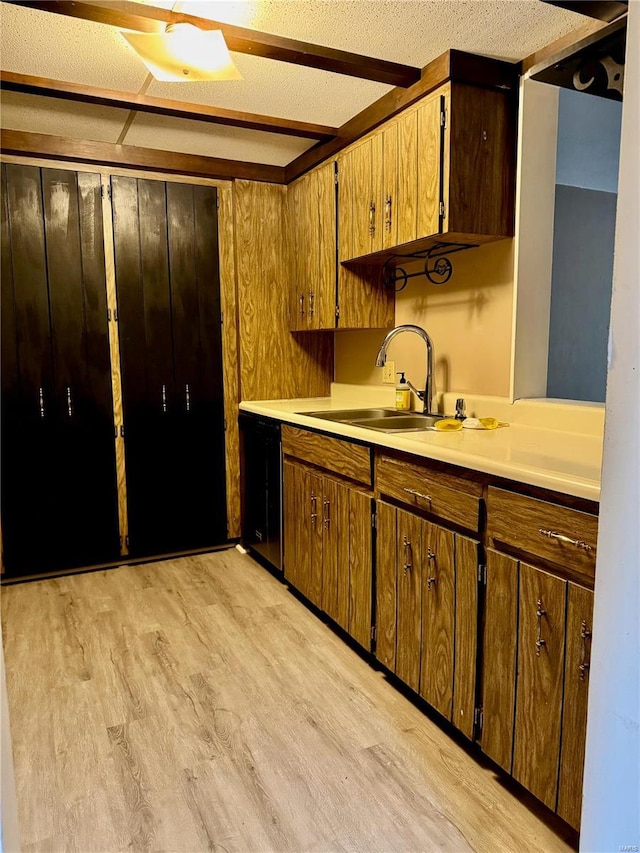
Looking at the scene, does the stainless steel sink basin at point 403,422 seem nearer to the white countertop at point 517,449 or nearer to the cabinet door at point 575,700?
the white countertop at point 517,449

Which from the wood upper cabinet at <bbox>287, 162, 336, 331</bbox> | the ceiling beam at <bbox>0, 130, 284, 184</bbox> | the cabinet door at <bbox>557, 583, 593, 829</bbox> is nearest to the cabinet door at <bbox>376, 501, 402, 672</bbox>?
the cabinet door at <bbox>557, 583, 593, 829</bbox>

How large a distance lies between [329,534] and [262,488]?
2.61 feet

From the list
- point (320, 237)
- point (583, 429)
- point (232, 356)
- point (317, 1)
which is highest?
point (317, 1)

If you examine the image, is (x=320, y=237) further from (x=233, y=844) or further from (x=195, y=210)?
(x=233, y=844)

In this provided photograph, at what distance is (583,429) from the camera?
6.51 ft

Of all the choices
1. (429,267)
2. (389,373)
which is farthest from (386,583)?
(429,267)

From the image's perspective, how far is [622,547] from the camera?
699 millimetres

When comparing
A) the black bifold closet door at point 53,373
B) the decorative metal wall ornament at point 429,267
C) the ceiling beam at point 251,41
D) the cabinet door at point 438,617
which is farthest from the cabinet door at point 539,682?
the black bifold closet door at point 53,373

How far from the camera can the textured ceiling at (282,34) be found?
182 cm

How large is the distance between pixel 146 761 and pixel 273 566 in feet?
4.63

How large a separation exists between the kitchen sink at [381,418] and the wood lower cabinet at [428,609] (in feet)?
2.02

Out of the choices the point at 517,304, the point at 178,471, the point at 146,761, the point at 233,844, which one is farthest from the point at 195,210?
the point at 233,844

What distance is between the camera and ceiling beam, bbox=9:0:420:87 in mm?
1729

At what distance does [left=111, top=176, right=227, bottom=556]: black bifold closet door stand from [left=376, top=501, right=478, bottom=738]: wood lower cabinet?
64.5 inches
